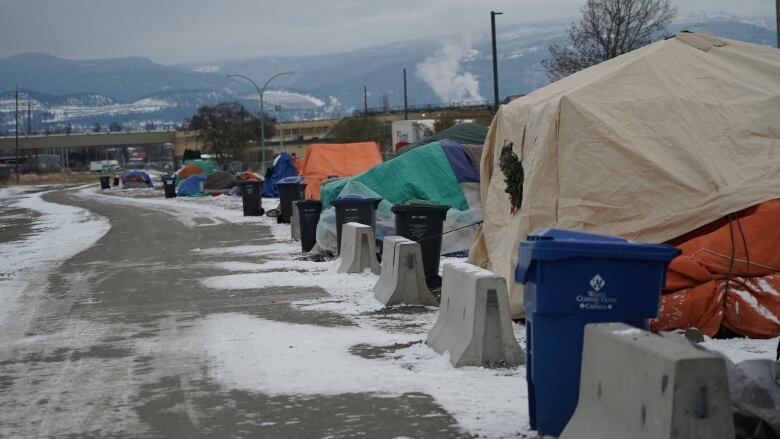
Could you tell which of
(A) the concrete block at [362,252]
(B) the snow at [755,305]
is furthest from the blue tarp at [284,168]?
(B) the snow at [755,305]

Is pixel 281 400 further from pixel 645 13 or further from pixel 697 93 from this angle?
pixel 645 13

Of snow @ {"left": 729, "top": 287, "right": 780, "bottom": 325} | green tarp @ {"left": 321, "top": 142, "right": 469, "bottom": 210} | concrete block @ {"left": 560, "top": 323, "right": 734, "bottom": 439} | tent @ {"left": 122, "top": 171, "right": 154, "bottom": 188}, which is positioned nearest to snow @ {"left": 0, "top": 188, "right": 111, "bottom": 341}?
green tarp @ {"left": 321, "top": 142, "right": 469, "bottom": 210}

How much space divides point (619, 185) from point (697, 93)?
5.29 ft

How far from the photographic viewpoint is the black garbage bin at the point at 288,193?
30438mm

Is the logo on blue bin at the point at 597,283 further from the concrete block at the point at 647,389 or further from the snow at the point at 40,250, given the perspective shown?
the snow at the point at 40,250

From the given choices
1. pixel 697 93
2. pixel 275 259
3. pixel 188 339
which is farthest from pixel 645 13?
pixel 188 339

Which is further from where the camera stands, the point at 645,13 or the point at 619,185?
the point at 645,13

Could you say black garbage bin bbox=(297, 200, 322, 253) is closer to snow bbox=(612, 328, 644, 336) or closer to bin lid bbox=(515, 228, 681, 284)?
bin lid bbox=(515, 228, 681, 284)

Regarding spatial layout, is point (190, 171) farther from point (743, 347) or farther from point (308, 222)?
point (743, 347)

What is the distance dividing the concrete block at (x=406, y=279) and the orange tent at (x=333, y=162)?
829 inches

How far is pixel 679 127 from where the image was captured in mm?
12102

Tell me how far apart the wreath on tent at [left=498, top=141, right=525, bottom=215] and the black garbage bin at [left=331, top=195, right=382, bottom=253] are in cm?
551

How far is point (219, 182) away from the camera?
55.8 m

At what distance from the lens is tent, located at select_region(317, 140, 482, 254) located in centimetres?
2044
